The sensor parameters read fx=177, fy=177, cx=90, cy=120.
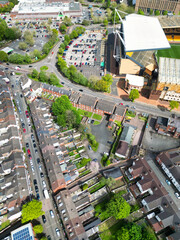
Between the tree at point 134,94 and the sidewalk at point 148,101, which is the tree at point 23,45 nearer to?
the sidewalk at point 148,101

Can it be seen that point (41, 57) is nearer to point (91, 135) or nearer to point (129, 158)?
point (91, 135)

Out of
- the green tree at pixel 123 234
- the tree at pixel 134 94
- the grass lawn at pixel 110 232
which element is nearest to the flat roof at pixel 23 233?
the grass lawn at pixel 110 232

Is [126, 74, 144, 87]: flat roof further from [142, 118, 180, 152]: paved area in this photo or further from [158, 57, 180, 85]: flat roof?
[142, 118, 180, 152]: paved area

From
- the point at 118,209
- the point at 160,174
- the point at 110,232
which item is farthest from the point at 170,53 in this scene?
the point at 110,232

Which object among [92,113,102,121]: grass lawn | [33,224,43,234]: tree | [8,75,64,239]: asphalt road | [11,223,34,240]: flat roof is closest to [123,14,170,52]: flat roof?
[92,113,102,121]: grass lawn

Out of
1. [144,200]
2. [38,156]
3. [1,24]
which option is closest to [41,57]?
[1,24]

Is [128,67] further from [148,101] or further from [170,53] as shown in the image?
[170,53]
